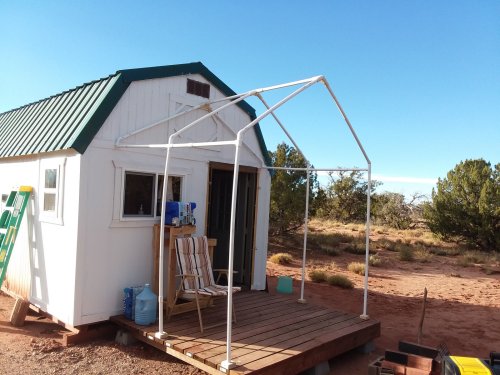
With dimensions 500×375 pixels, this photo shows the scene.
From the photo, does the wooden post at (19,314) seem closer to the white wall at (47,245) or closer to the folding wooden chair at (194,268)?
the white wall at (47,245)

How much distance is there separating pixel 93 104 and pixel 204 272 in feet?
8.95

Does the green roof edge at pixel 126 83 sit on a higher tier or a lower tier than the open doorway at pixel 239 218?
higher

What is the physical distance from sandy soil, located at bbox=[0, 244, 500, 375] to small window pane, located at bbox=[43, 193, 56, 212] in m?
1.69

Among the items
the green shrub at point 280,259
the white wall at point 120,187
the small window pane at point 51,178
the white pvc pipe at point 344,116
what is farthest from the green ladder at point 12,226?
the green shrub at point 280,259

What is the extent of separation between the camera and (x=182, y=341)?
4.53 meters

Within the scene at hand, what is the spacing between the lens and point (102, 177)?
5.32 meters

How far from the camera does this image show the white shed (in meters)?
Result: 5.20

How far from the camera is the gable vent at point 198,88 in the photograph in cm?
637

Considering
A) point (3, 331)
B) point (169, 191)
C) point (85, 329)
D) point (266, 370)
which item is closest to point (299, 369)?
point (266, 370)

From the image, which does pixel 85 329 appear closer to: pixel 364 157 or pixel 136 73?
pixel 136 73

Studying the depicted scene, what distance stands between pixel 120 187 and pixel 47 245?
145cm

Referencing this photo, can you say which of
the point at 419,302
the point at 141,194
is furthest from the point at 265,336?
Answer: the point at 419,302

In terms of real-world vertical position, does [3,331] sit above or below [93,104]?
below

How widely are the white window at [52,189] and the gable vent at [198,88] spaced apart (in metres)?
2.16
